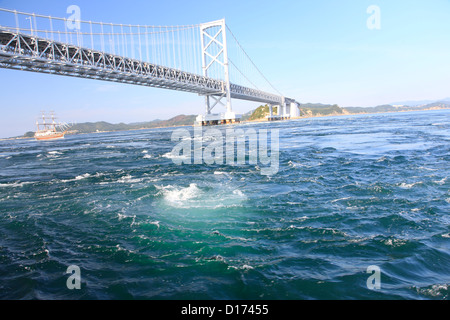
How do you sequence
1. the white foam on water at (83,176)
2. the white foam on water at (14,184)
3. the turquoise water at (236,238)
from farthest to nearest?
the white foam on water at (83,176)
the white foam on water at (14,184)
the turquoise water at (236,238)

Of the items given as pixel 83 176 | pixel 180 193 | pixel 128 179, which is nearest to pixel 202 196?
pixel 180 193

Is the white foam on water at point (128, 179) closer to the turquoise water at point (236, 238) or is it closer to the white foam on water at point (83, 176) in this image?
the turquoise water at point (236, 238)

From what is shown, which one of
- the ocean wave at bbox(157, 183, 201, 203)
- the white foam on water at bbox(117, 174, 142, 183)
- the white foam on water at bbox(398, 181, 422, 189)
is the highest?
the white foam on water at bbox(398, 181, 422, 189)

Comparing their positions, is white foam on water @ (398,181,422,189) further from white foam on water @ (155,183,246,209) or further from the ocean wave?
the ocean wave

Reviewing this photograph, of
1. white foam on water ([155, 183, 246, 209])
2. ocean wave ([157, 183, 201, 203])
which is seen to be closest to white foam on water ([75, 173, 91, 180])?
white foam on water ([155, 183, 246, 209])

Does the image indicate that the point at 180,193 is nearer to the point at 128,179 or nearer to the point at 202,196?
the point at 202,196

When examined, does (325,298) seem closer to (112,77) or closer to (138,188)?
(138,188)

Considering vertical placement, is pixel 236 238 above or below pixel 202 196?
below

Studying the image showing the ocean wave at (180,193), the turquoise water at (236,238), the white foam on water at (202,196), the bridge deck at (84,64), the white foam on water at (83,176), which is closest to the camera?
the turquoise water at (236,238)

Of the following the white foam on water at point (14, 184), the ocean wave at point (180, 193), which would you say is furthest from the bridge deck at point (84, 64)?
the ocean wave at point (180, 193)
